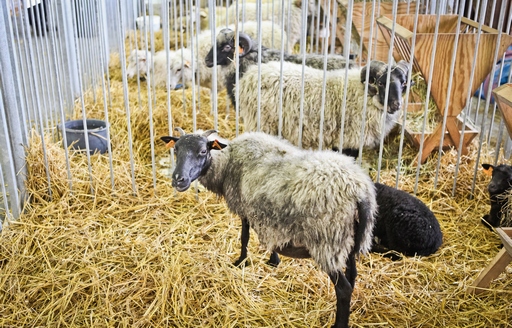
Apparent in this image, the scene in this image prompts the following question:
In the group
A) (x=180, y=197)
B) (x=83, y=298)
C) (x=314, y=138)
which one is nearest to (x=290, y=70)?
(x=314, y=138)

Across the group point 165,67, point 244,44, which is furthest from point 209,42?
point 244,44

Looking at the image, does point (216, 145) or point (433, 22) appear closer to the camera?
point (216, 145)

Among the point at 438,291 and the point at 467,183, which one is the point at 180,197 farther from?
the point at 467,183

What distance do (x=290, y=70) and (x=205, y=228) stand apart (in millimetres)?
1598

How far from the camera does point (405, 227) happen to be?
311cm

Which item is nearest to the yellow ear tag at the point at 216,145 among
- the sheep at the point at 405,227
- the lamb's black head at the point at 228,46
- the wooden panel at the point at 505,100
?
the sheep at the point at 405,227

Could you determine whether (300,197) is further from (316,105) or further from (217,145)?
(316,105)

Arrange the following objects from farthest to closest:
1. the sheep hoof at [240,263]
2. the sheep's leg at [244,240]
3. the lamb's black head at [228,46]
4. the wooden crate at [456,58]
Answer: the lamb's black head at [228,46] < the wooden crate at [456,58] < the sheep hoof at [240,263] < the sheep's leg at [244,240]

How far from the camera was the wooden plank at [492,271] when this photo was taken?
2691mm

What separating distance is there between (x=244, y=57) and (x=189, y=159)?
97.5 inches

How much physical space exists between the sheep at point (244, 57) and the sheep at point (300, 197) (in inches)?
82.8

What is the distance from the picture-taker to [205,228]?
138 inches

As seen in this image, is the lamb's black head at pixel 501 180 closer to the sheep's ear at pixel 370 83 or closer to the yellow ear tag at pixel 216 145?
the sheep's ear at pixel 370 83

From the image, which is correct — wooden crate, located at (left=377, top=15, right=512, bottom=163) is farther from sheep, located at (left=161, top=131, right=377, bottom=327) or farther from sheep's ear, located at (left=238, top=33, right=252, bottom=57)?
sheep, located at (left=161, top=131, right=377, bottom=327)
